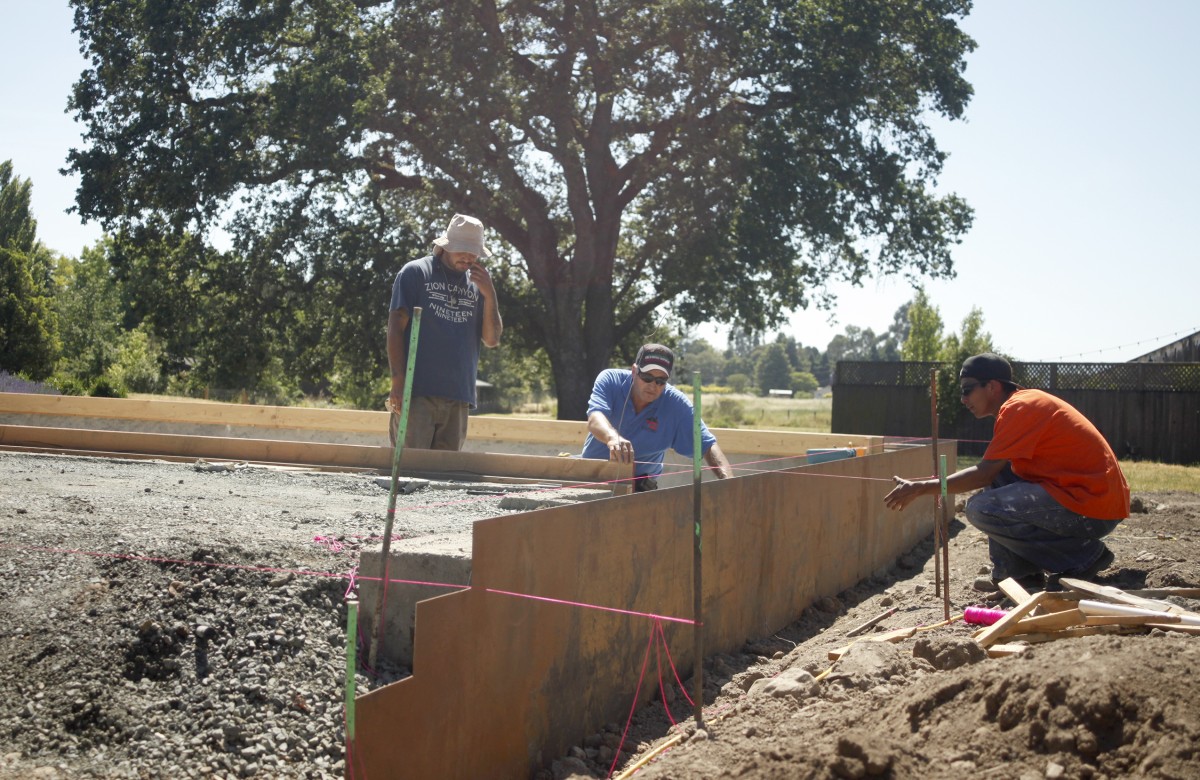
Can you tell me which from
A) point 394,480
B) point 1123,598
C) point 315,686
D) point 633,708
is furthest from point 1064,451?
point 315,686

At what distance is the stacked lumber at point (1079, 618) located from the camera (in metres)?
4.22

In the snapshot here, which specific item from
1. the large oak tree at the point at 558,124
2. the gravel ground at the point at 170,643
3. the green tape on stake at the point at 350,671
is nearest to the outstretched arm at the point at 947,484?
the gravel ground at the point at 170,643

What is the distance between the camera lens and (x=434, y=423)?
6797 millimetres

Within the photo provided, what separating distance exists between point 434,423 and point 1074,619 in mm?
3951

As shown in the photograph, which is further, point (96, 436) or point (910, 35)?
point (910, 35)

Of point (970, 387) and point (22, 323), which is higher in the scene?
point (22, 323)

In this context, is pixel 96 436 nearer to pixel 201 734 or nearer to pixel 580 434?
pixel 580 434

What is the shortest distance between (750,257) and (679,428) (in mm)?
15740

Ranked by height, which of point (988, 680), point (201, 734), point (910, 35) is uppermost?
point (910, 35)

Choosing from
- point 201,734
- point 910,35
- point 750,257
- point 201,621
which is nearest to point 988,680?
point 201,734

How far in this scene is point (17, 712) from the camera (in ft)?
11.3

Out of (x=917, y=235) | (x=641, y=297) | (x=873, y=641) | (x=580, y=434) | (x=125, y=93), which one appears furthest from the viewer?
(x=641, y=297)

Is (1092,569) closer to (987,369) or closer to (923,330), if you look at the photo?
(987,369)

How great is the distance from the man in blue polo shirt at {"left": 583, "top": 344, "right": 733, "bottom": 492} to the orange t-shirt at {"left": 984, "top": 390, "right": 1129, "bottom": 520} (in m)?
1.54
